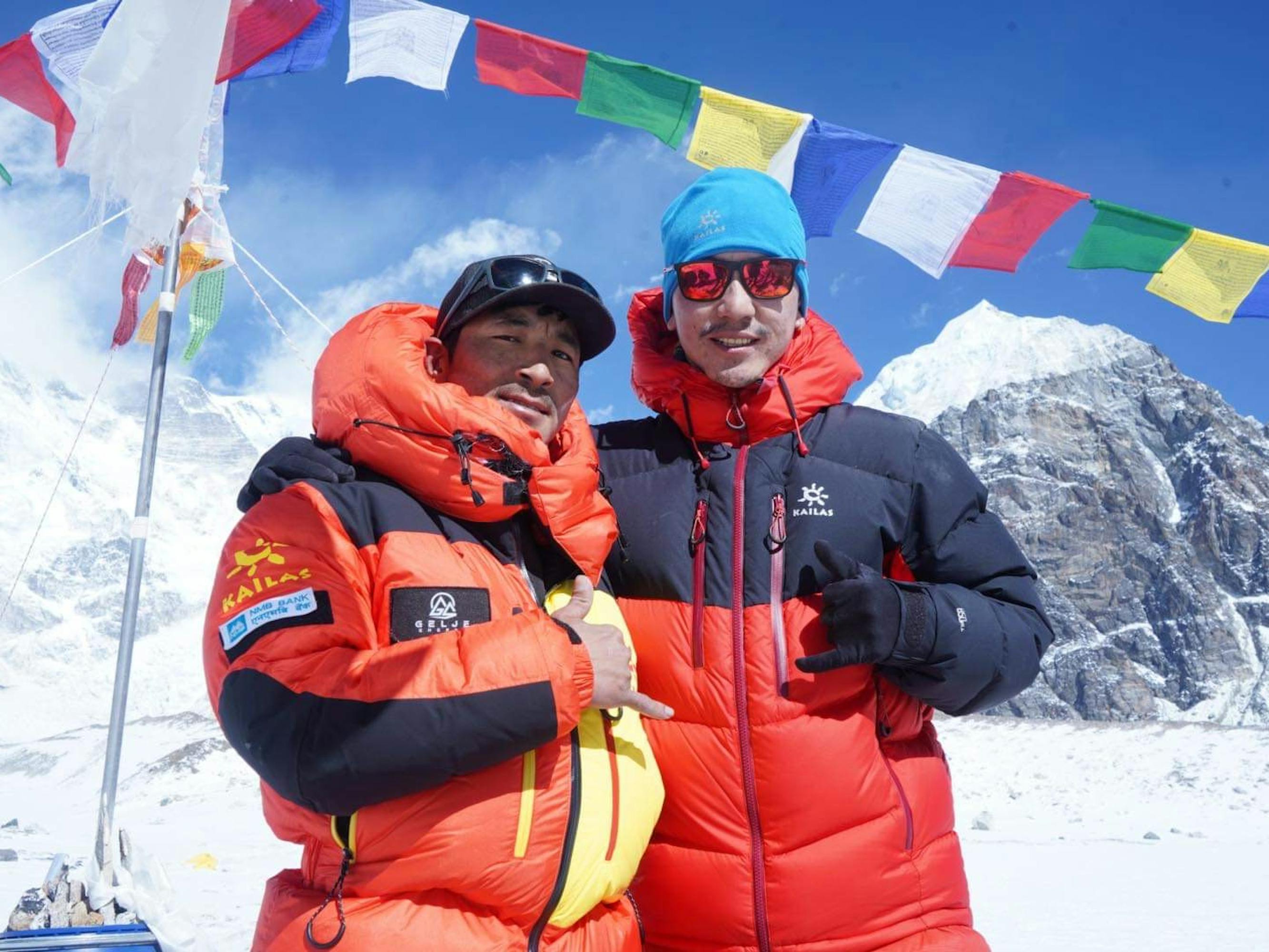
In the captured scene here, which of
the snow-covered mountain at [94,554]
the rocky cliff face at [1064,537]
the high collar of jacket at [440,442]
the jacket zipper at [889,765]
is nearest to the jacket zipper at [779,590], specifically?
the jacket zipper at [889,765]

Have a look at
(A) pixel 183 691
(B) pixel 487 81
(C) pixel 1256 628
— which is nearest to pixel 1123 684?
(C) pixel 1256 628

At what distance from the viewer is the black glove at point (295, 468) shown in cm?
205

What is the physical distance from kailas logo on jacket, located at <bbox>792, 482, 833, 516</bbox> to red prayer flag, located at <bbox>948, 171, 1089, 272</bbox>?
2961 millimetres

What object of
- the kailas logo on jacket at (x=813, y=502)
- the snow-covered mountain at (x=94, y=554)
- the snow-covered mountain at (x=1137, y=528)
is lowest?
the snow-covered mountain at (x=94, y=554)

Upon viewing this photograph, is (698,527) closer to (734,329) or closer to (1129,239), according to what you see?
(734,329)

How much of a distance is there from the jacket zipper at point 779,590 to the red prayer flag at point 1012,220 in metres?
3.05

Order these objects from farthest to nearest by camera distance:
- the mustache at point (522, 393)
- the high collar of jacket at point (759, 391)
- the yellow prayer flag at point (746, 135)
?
the yellow prayer flag at point (746, 135)
the high collar of jacket at point (759, 391)
the mustache at point (522, 393)

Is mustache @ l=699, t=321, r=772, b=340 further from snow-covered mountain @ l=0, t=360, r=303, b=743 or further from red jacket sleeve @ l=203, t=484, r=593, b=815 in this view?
snow-covered mountain @ l=0, t=360, r=303, b=743

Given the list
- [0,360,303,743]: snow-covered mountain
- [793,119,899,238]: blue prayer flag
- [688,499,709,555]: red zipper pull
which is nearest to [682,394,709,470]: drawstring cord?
[688,499,709,555]: red zipper pull

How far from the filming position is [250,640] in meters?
1.85

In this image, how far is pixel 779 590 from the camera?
231cm

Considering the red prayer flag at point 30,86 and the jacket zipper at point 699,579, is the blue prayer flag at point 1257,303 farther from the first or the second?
the red prayer flag at point 30,86

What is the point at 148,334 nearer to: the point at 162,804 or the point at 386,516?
the point at 386,516

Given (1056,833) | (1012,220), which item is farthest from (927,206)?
(1056,833)
